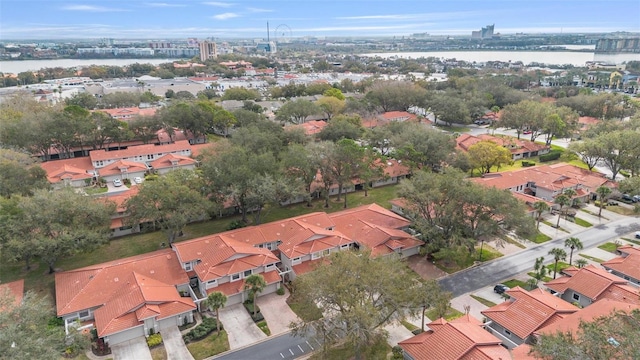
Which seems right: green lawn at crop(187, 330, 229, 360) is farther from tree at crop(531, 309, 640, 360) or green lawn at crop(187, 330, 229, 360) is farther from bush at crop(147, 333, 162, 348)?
tree at crop(531, 309, 640, 360)

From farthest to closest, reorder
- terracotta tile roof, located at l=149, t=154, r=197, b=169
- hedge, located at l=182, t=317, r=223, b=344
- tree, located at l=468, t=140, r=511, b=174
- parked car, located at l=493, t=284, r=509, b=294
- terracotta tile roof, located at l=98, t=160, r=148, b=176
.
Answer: terracotta tile roof, located at l=149, t=154, r=197, b=169 → terracotta tile roof, located at l=98, t=160, r=148, b=176 → tree, located at l=468, t=140, r=511, b=174 → parked car, located at l=493, t=284, r=509, b=294 → hedge, located at l=182, t=317, r=223, b=344

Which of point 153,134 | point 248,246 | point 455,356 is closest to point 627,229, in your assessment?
point 455,356

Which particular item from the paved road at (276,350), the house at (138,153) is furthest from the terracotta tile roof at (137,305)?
→ the house at (138,153)

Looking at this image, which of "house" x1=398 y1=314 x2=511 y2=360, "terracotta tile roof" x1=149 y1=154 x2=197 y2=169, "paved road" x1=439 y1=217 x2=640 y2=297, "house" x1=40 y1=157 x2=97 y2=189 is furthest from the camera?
"terracotta tile roof" x1=149 y1=154 x2=197 y2=169

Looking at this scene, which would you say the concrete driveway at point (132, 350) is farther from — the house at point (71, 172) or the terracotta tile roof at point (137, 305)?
the house at point (71, 172)

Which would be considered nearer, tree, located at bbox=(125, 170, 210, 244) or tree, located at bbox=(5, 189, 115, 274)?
tree, located at bbox=(5, 189, 115, 274)

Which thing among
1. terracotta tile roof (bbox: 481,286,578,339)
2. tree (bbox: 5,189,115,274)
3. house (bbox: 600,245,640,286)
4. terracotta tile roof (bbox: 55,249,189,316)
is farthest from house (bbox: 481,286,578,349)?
tree (bbox: 5,189,115,274)

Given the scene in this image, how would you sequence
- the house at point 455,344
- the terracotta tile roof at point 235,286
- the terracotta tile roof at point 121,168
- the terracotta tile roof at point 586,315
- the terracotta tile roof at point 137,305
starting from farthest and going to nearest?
the terracotta tile roof at point 121,168 < the terracotta tile roof at point 235,286 < the terracotta tile roof at point 137,305 < the terracotta tile roof at point 586,315 < the house at point 455,344

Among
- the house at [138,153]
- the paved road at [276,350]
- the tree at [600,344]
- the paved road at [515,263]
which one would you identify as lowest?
the paved road at [276,350]

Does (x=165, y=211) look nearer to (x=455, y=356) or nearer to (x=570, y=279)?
(x=455, y=356)
